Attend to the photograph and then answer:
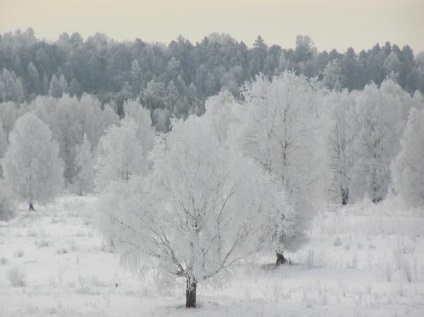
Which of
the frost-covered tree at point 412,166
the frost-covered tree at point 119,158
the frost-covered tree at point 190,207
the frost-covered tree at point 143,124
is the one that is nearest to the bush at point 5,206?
the frost-covered tree at point 119,158

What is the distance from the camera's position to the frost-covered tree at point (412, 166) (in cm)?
3288

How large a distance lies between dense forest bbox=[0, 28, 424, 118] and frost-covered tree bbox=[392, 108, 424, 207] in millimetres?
98650

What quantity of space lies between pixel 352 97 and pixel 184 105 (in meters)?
55.1

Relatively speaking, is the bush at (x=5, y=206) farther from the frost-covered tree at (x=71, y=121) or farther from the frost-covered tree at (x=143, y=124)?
the frost-covered tree at (x=143, y=124)

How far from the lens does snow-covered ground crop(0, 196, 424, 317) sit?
41.3ft

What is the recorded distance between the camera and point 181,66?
177 meters

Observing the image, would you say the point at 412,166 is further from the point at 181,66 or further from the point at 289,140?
the point at 181,66

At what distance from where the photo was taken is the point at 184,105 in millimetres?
106188

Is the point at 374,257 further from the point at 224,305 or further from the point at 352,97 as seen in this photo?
the point at 352,97

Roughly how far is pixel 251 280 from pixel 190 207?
5954 millimetres

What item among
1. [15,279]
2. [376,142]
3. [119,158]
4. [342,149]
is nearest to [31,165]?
[119,158]

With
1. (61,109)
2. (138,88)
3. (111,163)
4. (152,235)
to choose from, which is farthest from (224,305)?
(138,88)

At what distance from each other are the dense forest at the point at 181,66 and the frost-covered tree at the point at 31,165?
271 feet

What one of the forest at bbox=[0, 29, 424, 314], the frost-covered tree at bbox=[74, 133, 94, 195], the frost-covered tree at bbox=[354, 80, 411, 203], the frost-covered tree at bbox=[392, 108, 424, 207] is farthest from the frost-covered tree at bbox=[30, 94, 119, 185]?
the frost-covered tree at bbox=[392, 108, 424, 207]
